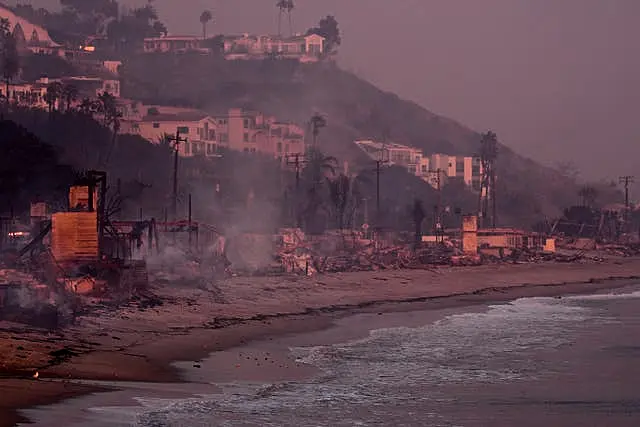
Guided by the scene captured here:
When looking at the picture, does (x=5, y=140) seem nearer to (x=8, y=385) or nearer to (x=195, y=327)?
(x=195, y=327)

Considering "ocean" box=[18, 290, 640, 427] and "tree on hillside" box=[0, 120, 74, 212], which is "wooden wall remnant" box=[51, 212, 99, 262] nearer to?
"ocean" box=[18, 290, 640, 427]

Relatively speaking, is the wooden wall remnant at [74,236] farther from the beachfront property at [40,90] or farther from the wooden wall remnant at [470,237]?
the beachfront property at [40,90]

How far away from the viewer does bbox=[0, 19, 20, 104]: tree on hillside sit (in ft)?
431

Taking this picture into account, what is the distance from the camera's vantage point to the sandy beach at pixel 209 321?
2447cm

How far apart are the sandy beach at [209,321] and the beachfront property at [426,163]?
98.5 metres

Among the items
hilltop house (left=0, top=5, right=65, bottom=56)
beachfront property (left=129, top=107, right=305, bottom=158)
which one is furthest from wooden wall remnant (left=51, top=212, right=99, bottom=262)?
hilltop house (left=0, top=5, right=65, bottom=56)

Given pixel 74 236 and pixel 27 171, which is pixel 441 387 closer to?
pixel 74 236

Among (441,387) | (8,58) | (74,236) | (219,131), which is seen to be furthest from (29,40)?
(441,387)

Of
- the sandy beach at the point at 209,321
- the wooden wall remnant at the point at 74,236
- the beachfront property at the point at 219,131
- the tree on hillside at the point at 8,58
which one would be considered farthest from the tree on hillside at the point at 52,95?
the wooden wall remnant at the point at 74,236

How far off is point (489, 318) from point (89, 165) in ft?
202

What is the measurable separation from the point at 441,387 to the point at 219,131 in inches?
4926

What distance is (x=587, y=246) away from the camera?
116625mm

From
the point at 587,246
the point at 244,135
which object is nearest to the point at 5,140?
the point at 587,246

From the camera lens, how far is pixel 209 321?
38906 mm
